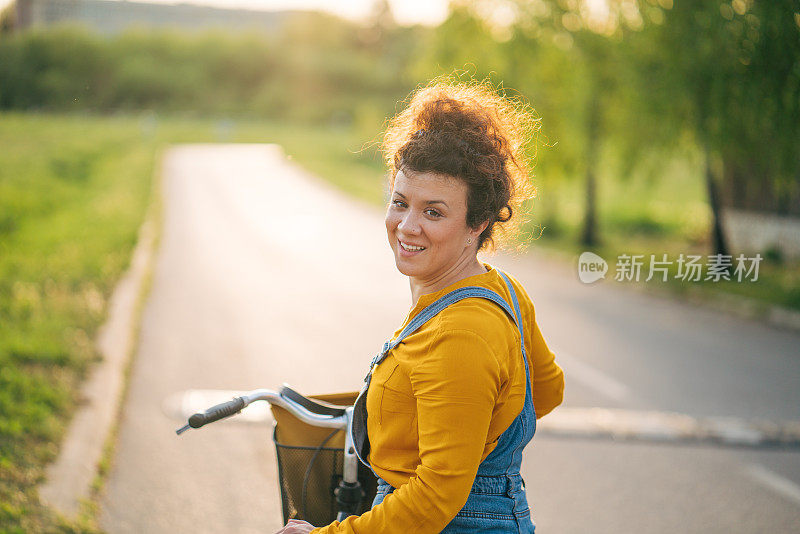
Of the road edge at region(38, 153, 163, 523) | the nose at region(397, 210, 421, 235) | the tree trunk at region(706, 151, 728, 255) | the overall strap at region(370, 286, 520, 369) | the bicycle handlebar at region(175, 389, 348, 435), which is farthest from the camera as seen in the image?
the tree trunk at region(706, 151, 728, 255)

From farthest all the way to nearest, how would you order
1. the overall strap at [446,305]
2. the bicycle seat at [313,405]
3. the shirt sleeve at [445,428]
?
Result: the bicycle seat at [313,405]
the overall strap at [446,305]
the shirt sleeve at [445,428]

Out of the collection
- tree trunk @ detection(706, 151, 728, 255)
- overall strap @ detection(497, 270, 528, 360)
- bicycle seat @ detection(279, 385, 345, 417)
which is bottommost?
tree trunk @ detection(706, 151, 728, 255)

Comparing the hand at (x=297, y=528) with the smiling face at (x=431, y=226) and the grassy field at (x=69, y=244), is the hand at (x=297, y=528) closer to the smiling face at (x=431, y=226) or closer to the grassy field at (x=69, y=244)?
the smiling face at (x=431, y=226)

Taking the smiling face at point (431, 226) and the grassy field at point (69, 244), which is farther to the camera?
the grassy field at point (69, 244)

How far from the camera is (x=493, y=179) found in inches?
75.4

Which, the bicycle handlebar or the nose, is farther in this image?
the bicycle handlebar

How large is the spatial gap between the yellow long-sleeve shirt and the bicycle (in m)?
0.30

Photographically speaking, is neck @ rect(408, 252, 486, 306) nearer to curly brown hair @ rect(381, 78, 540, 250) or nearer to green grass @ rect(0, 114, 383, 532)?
curly brown hair @ rect(381, 78, 540, 250)

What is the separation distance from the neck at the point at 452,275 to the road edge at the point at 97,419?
111 inches

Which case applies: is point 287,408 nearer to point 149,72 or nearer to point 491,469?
point 491,469

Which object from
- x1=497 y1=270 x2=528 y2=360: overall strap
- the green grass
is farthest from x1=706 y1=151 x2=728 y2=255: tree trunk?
x1=497 y1=270 x2=528 y2=360: overall strap

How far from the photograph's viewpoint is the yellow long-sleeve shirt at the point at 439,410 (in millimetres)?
1665

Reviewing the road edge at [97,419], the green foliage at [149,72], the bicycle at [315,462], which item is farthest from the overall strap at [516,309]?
the road edge at [97,419]

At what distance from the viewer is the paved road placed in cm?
455
